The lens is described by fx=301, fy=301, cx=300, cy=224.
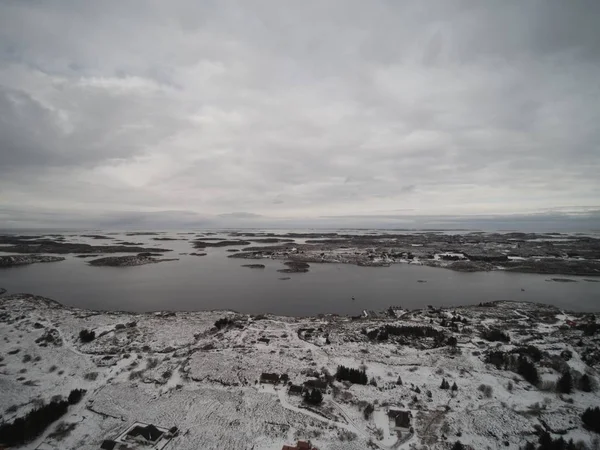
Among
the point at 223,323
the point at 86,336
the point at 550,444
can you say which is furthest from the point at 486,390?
the point at 86,336

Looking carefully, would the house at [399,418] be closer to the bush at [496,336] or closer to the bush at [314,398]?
the bush at [314,398]

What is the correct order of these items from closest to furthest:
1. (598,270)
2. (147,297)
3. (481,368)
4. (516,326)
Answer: (481,368) < (516,326) < (147,297) < (598,270)

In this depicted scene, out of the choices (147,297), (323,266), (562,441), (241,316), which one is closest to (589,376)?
(562,441)

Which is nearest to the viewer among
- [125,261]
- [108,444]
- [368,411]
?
[108,444]

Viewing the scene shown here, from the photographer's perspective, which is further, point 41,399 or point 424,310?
point 424,310

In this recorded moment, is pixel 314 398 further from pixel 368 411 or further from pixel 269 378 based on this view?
pixel 269 378

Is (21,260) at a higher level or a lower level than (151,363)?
higher

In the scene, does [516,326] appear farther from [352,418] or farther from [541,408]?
[352,418]

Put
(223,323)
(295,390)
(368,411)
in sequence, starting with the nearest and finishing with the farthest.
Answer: (368,411) → (295,390) → (223,323)
